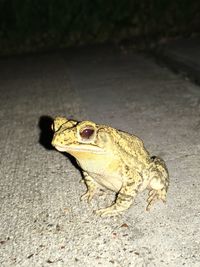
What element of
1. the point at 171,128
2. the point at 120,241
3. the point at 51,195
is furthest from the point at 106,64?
the point at 120,241

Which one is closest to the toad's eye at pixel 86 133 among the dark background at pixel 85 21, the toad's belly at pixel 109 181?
the toad's belly at pixel 109 181

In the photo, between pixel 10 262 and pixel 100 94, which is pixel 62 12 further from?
pixel 10 262

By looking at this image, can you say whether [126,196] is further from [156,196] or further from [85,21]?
[85,21]

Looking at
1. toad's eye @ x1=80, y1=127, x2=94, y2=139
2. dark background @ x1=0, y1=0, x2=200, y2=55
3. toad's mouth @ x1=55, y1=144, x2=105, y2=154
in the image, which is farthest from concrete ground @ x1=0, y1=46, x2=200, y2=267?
dark background @ x1=0, y1=0, x2=200, y2=55

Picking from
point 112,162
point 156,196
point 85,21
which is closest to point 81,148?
point 112,162

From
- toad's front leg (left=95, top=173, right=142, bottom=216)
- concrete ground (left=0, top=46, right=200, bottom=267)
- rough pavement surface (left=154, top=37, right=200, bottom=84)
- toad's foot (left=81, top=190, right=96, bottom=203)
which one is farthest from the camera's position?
rough pavement surface (left=154, top=37, right=200, bottom=84)

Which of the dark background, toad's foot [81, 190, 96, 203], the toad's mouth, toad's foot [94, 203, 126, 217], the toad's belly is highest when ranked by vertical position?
the dark background

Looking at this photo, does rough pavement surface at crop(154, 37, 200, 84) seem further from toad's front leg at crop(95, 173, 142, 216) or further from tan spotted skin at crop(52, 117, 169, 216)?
toad's front leg at crop(95, 173, 142, 216)
